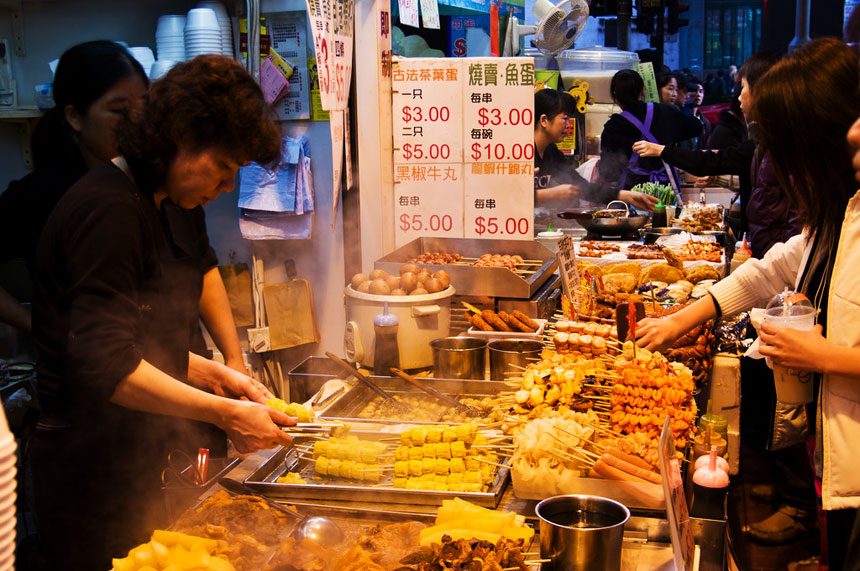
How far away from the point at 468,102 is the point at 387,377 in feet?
8.85

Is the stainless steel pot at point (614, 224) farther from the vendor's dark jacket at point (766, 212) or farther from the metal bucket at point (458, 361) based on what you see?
the metal bucket at point (458, 361)

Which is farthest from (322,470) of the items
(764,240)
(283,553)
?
(764,240)

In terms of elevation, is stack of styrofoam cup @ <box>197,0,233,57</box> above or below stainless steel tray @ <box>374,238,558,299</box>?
above

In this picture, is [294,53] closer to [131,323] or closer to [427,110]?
[427,110]

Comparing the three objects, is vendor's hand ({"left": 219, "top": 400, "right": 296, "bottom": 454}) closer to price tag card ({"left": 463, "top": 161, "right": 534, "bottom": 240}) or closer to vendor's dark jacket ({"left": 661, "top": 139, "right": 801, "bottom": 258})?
price tag card ({"left": 463, "top": 161, "right": 534, "bottom": 240})

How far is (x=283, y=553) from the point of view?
2207 mm

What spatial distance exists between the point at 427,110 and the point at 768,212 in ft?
9.34

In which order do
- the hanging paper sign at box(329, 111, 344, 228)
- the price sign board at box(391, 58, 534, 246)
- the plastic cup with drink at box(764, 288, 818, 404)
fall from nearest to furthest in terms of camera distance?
the plastic cup with drink at box(764, 288, 818, 404) → the hanging paper sign at box(329, 111, 344, 228) → the price sign board at box(391, 58, 534, 246)

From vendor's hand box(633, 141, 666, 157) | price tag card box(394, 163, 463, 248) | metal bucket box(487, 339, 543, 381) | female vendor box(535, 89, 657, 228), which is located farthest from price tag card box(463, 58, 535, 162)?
vendor's hand box(633, 141, 666, 157)

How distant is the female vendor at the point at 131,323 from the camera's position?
256 cm

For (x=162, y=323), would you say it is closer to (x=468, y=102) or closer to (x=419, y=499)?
(x=419, y=499)

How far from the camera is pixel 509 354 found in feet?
12.4

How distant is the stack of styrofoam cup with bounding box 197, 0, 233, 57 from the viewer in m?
6.00

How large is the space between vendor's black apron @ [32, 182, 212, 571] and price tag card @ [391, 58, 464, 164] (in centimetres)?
296
